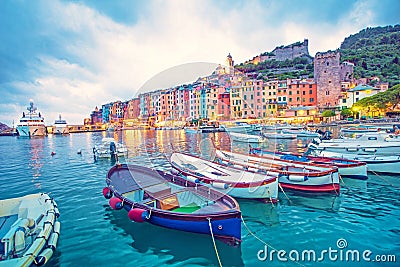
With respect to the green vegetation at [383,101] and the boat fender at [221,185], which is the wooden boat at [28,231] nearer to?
the boat fender at [221,185]

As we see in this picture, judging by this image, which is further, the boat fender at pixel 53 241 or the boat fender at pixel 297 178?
the boat fender at pixel 297 178

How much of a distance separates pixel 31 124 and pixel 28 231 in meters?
81.9

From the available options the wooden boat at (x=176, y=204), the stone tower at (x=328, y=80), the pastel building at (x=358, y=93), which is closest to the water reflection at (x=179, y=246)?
the wooden boat at (x=176, y=204)

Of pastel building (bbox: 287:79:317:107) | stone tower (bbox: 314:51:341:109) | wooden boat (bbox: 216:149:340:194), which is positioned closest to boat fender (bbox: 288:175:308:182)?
wooden boat (bbox: 216:149:340:194)

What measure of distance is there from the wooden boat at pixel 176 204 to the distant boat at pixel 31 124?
78539mm

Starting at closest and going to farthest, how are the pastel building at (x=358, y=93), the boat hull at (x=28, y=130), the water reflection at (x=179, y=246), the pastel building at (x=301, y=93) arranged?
the water reflection at (x=179, y=246) < the pastel building at (x=358, y=93) < the pastel building at (x=301, y=93) < the boat hull at (x=28, y=130)

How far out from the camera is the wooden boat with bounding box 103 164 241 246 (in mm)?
5492

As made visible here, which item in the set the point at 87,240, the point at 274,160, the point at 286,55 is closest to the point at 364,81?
the point at 286,55

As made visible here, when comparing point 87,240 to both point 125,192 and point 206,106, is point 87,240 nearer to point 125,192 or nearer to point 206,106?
point 125,192

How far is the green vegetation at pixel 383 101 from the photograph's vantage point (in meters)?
46.0

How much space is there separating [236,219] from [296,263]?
5.57 ft

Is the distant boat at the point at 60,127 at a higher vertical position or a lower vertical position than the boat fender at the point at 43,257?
higher

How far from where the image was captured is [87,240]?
20.9 feet

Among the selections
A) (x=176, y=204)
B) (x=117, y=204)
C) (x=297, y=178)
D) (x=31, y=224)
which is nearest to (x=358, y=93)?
(x=297, y=178)
